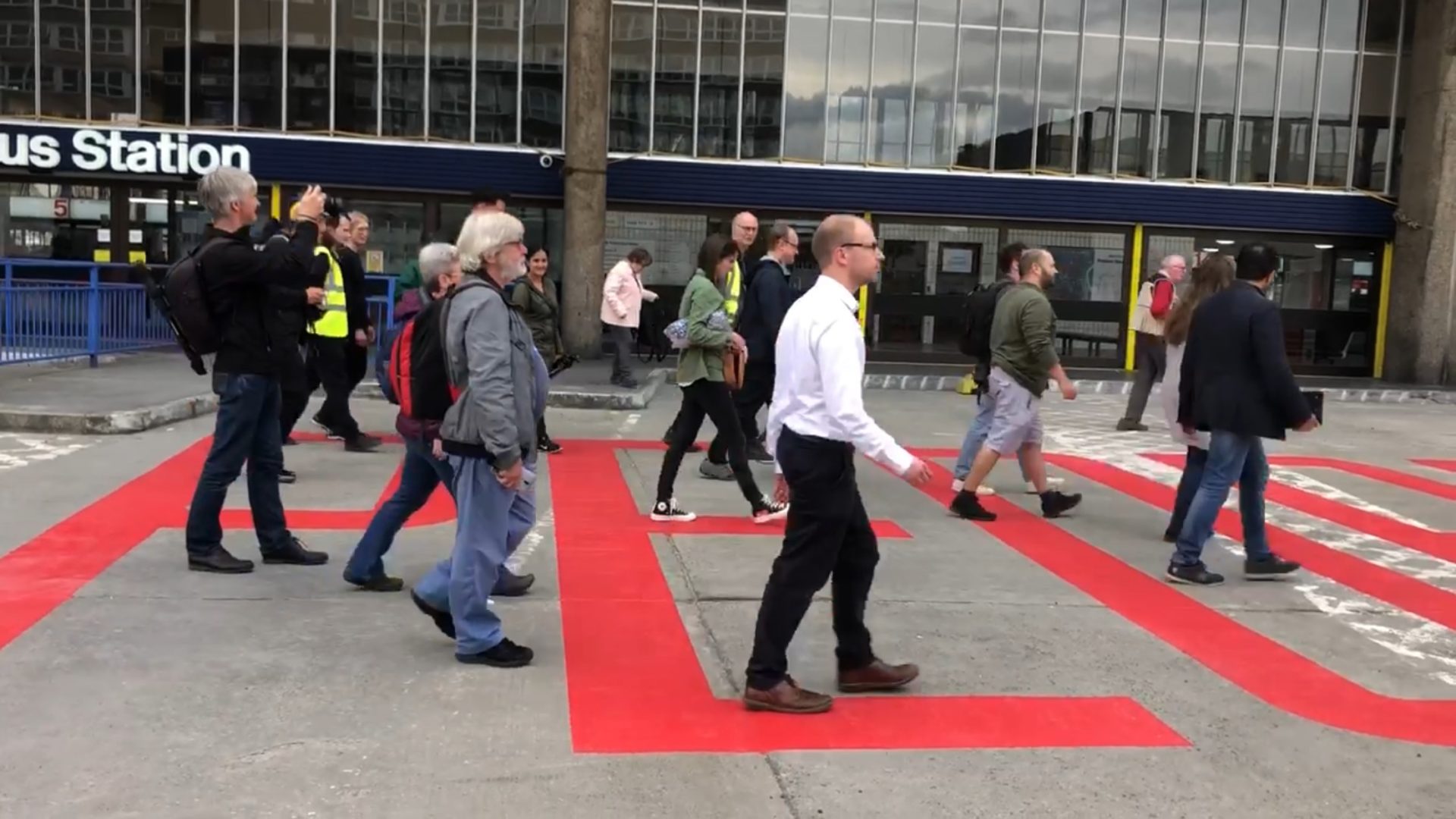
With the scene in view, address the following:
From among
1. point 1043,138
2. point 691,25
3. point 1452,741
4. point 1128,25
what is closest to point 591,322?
point 691,25

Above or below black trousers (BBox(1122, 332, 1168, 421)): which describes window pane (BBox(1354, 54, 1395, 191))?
above

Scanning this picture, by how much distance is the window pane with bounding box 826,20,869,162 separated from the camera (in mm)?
20531

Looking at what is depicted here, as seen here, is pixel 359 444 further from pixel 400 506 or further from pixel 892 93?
pixel 892 93

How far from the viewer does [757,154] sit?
20.4 meters

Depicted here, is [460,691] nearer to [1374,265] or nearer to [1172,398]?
[1172,398]

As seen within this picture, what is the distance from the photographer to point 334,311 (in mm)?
9664

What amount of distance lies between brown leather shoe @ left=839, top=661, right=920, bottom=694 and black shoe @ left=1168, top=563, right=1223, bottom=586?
2636 mm

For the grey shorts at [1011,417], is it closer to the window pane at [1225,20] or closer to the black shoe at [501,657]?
the black shoe at [501,657]

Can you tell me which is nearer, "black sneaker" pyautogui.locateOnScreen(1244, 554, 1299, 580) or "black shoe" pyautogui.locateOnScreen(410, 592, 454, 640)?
"black shoe" pyautogui.locateOnScreen(410, 592, 454, 640)

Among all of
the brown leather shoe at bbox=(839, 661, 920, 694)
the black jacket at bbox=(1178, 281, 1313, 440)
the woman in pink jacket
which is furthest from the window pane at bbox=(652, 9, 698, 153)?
the brown leather shoe at bbox=(839, 661, 920, 694)

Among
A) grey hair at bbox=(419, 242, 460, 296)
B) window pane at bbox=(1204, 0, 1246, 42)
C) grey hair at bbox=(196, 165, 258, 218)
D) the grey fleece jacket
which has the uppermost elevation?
window pane at bbox=(1204, 0, 1246, 42)

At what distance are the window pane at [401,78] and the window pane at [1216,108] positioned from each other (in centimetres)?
1327

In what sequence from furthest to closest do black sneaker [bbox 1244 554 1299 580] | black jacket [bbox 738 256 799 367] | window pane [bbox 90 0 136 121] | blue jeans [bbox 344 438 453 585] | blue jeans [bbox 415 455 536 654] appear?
window pane [bbox 90 0 136 121], black jacket [bbox 738 256 799 367], black sneaker [bbox 1244 554 1299 580], blue jeans [bbox 344 438 453 585], blue jeans [bbox 415 455 536 654]

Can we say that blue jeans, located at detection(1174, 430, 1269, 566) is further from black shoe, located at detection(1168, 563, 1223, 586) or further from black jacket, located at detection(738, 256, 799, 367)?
black jacket, located at detection(738, 256, 799, 367)
